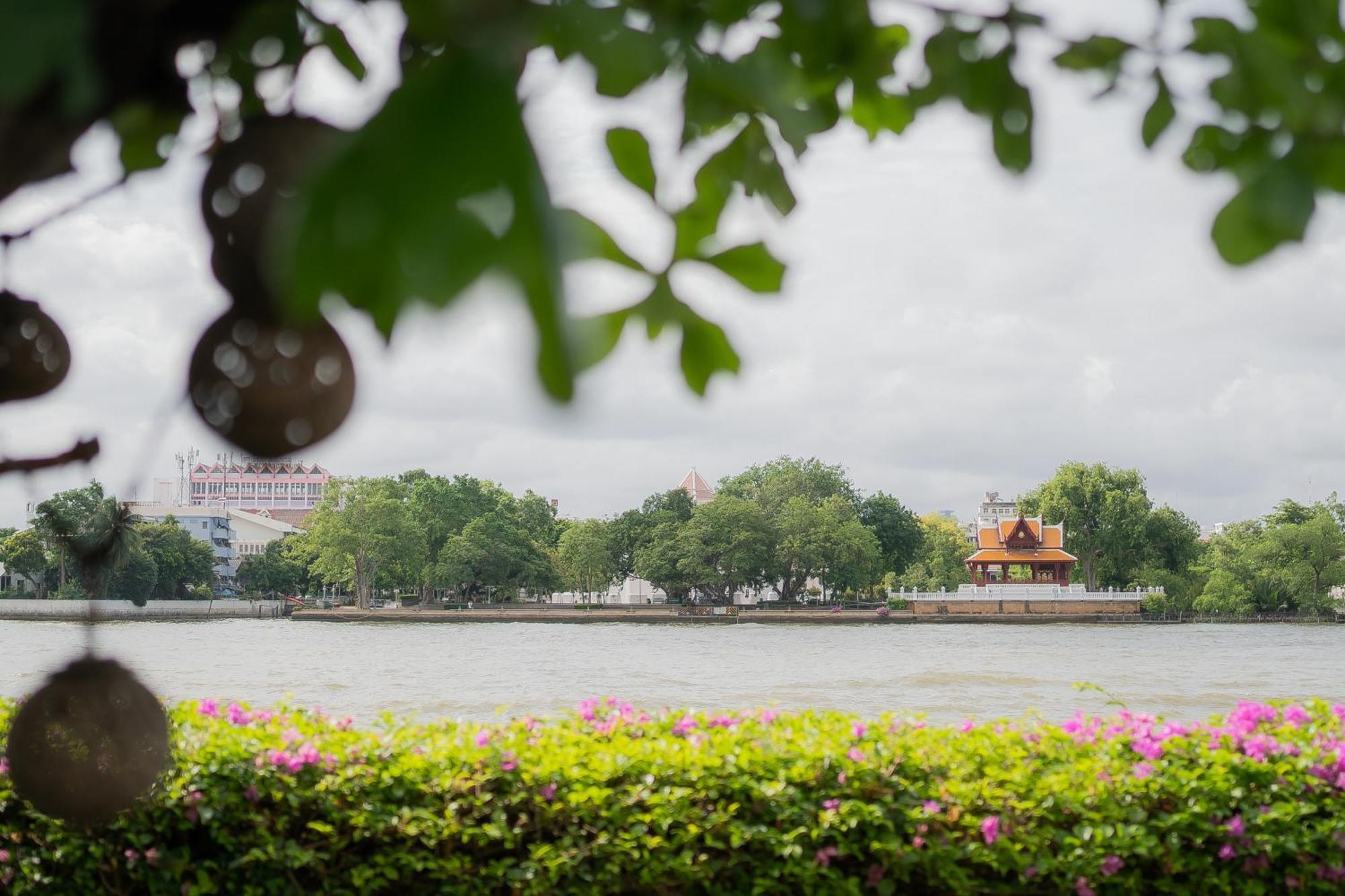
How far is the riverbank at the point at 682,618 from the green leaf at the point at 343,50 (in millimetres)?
57083

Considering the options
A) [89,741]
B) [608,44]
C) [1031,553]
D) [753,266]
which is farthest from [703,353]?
[1031,553]

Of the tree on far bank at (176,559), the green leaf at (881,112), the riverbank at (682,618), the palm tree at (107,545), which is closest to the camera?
the palm tree at (107,545)

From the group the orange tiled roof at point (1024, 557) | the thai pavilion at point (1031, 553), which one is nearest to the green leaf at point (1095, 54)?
the thai pavilion at point (1031, 553)

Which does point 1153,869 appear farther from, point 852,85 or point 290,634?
point 290,634

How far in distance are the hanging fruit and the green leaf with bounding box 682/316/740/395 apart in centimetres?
24

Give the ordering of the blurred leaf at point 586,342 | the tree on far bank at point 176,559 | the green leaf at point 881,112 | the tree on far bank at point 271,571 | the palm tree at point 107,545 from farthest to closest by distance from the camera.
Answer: the tree on far bank at point 271,571, the tree on far bank at point 176,559, the green leaf at point 881,112, the palm tree at point 107,545, the blurred leaf at point 586,342

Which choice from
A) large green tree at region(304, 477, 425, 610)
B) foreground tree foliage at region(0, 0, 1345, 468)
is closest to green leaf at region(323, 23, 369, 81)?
foreground tree foliage at region(0, 0, 1345, 468)

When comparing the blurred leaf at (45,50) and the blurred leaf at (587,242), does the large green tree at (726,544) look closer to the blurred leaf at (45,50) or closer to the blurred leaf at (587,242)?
the blurred leaf at (587,242)

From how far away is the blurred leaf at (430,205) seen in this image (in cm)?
38

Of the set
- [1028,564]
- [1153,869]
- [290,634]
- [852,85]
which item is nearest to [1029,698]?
[1153,869]

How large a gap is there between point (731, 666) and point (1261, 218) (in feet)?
105

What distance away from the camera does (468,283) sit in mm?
379

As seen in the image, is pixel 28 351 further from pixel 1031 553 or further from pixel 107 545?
pixel 1031 553

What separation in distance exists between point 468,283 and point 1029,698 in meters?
25.7
